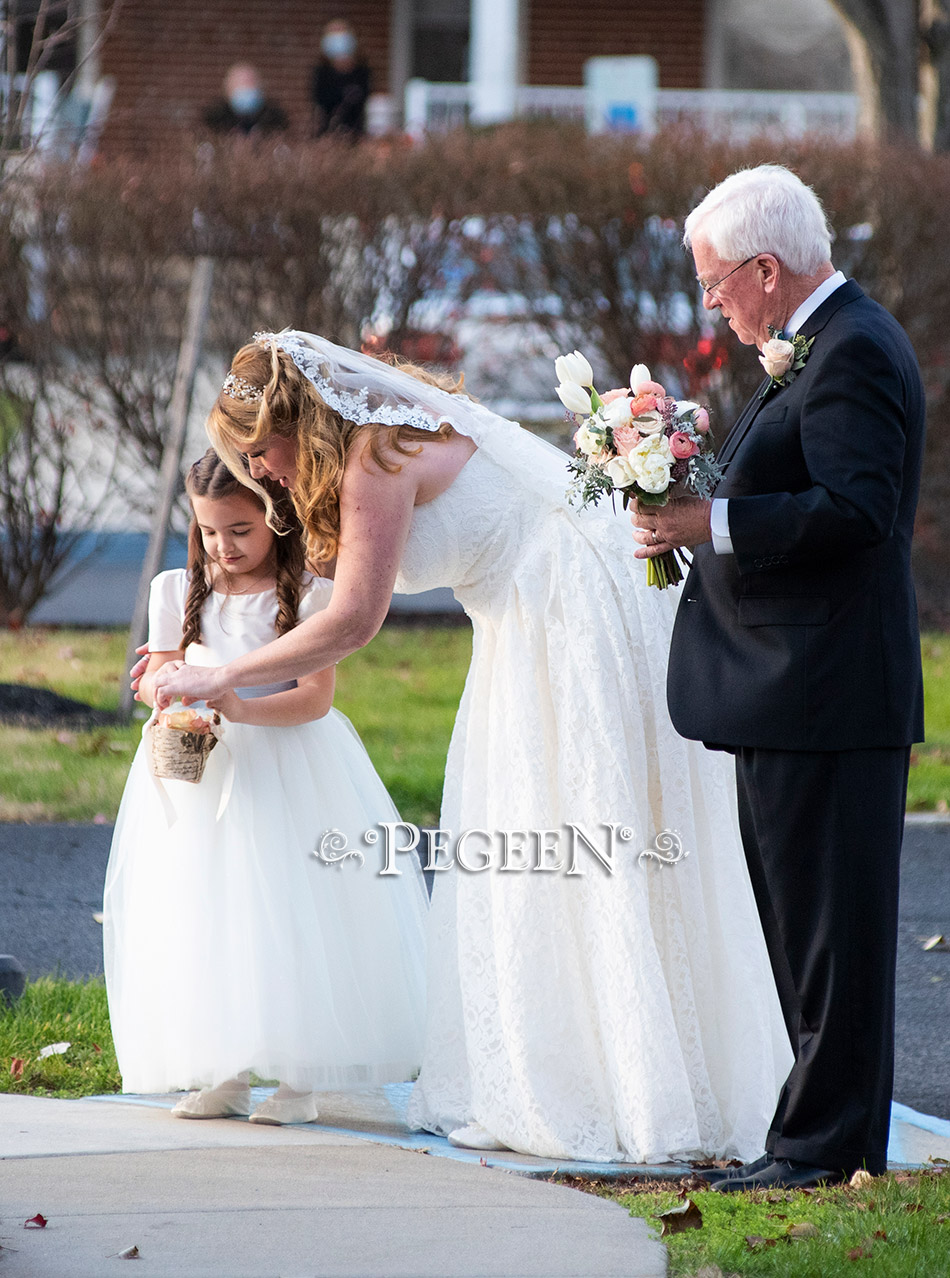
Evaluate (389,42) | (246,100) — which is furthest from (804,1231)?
(389,42)

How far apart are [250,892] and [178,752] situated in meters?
0.37

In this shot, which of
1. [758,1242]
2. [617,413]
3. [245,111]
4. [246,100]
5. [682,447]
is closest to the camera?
[758,1242]

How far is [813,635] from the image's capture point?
126 inches

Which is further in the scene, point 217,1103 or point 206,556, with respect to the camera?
point 206,556

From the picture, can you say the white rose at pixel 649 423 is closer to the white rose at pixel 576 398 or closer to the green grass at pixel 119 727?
the white rose at pixel 576 398

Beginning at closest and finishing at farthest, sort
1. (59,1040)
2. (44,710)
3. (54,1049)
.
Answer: (54,1049), (59,1040), (44,710)

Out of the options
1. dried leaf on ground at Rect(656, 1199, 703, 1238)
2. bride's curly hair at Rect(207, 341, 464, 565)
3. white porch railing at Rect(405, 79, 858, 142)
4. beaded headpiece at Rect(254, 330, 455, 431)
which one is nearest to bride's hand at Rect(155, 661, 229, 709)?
bride's curly hair at Rect(207, 341, 464, 565)

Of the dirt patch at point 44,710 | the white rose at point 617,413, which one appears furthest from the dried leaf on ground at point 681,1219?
the dirt patch at point 44,710

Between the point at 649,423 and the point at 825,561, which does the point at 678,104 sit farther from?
the point at 825,561

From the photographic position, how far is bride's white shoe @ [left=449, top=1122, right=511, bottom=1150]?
3.66 meters

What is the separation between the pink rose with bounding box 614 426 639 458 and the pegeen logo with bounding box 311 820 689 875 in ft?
2.94

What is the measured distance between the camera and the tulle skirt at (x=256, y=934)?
12.0 ft

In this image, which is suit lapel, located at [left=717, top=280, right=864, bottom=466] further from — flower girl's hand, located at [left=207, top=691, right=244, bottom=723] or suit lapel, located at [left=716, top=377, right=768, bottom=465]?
flower girl's hand, located at [left=207, top=691, right=244, bottom=723]

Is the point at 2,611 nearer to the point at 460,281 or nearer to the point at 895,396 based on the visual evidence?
the point at 460,281
